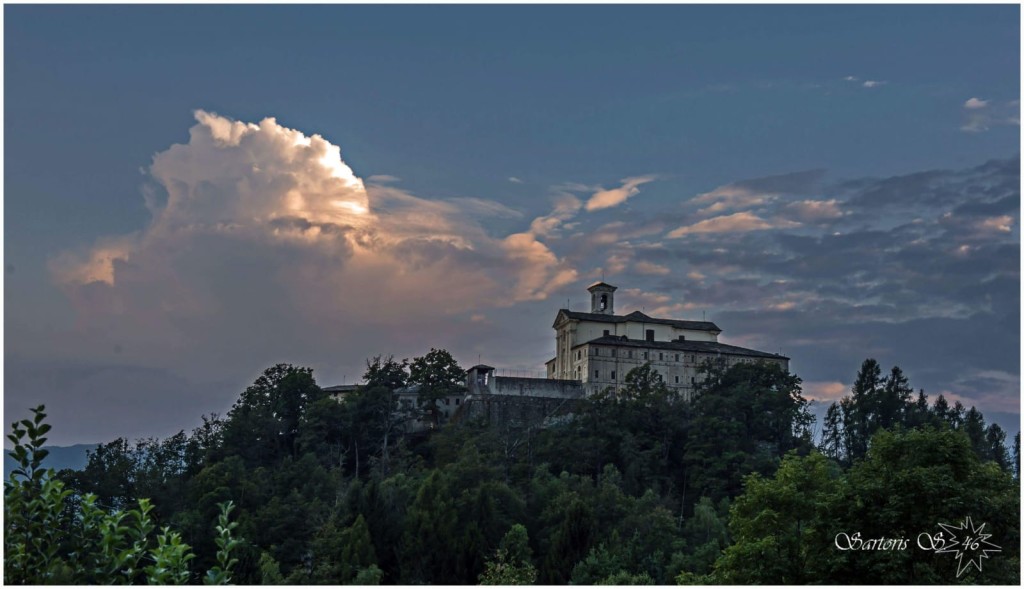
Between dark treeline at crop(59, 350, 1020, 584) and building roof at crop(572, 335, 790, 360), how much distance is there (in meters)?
2.19

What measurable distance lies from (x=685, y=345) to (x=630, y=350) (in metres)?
3.92

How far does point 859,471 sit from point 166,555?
69.1 feet

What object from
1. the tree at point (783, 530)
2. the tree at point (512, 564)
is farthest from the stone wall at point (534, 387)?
the tree at point (783, 530)

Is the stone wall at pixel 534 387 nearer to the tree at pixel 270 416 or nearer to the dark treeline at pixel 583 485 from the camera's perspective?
the dark treeline at pixel 583 485

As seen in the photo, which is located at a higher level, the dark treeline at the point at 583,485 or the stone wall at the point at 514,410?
the stone wall at the point at 514,410

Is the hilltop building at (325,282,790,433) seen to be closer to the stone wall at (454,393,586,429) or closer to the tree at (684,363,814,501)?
the stone wall at (454,393,586,429)

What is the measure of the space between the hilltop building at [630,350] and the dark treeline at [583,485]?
1654 millimetres

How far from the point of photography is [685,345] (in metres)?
65.3

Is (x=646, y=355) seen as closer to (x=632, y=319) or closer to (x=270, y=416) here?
(x=632, y=319)

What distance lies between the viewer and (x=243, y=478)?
4672 cm

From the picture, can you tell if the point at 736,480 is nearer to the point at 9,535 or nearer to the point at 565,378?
the point at 565,378

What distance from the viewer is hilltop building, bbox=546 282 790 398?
62.7m

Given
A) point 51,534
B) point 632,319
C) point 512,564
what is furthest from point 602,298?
point 51,534

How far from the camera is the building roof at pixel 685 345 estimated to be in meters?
63.4
